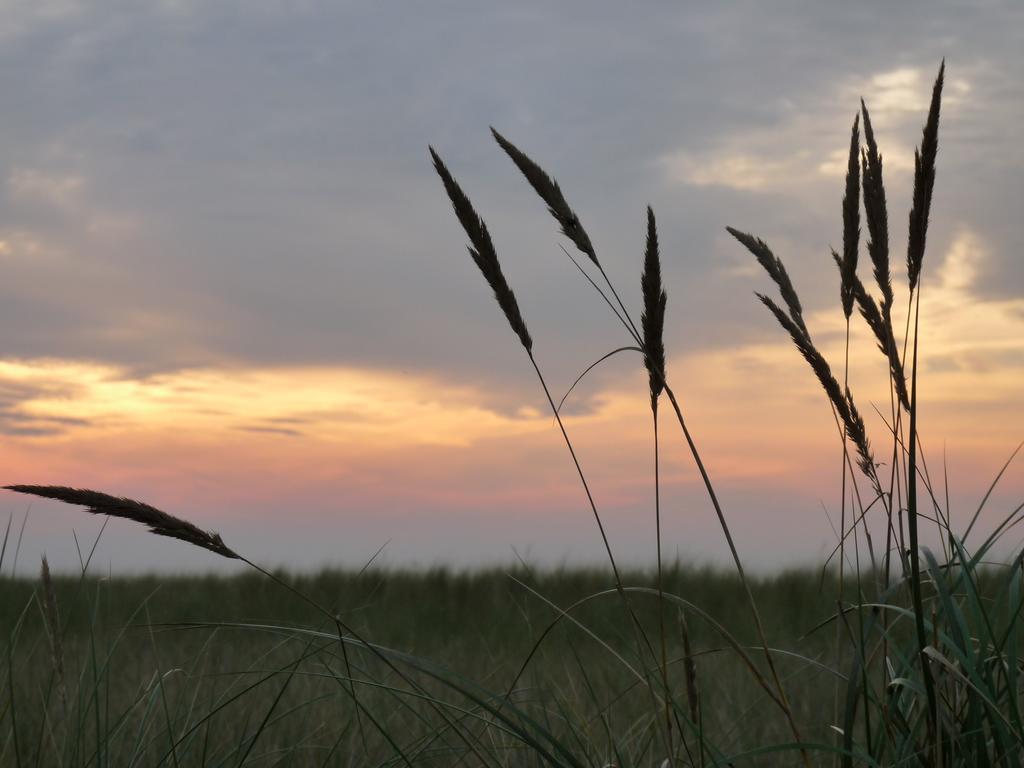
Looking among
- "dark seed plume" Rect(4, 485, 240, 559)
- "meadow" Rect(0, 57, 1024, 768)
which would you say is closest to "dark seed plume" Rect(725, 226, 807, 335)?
"meadow" Rect(0, 57, 1024, 768)

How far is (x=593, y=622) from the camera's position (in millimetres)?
5895

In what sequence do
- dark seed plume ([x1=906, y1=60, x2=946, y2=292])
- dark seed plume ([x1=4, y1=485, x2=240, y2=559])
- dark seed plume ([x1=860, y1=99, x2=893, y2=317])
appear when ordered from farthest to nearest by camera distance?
1. dark seed plume ([x1=860, y1=99, x2=893, y2=317])
2. dark seed plume ([x1=906, y1=60, x2=946, y2=292])
3. dark seed plume ([x1=4, y1=485, x2=240, y2=559])

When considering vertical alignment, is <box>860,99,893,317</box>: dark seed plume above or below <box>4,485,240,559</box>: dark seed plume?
above

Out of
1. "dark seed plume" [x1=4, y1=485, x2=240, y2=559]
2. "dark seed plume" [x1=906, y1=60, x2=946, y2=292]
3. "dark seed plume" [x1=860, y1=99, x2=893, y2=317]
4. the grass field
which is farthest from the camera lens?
the grass field

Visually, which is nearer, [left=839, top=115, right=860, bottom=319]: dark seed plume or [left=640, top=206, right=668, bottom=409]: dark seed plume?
[left=640, top=206, right=668, bottom=409]: dark seed plume

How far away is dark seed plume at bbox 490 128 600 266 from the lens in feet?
4.79

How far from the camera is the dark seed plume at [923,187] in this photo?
1.40 meters

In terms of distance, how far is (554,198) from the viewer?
4.78ft

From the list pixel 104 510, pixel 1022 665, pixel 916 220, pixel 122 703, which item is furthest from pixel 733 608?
pixel 104 510

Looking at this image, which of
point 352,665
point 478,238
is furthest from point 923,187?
point 352,665

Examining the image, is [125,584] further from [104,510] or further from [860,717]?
[104,510]

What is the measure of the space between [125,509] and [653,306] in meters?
0.81

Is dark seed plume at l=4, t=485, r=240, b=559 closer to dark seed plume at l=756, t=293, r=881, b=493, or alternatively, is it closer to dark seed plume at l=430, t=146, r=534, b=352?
dark seed plume at l=430, t=146, r=534, b=352

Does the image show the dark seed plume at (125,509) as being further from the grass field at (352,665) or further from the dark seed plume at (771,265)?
the dark seed plume at (771,265)
